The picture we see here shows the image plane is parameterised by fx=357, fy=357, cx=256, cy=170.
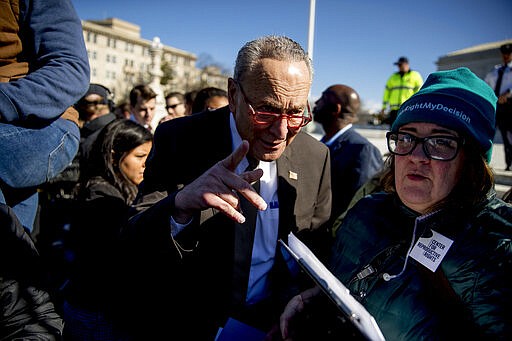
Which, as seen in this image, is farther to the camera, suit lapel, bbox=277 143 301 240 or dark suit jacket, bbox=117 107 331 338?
suit lapel, bbox=277 143 301 240

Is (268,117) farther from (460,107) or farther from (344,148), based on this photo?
(344,148)

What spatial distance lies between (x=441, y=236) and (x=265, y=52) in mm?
1218

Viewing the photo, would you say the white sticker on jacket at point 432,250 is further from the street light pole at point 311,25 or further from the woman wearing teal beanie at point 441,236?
the street light pole at point 311,25

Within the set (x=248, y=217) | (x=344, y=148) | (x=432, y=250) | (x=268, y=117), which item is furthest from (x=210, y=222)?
(x=344, y=148)

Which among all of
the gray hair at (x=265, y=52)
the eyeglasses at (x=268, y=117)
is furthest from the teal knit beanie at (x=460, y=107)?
the gray hair at (x=265, y=52)

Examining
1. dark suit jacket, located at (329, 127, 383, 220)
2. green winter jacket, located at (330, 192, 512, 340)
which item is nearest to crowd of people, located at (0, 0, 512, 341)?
green winter jacket, located at (330, 192, 512, 340)

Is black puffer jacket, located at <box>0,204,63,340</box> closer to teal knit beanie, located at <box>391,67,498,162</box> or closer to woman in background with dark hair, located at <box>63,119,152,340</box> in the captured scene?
Answer: woman in background with dark hair, located at <box>63,119,152,340</box>

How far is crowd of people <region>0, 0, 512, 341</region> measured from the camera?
1.43 m

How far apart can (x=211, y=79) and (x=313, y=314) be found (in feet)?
253

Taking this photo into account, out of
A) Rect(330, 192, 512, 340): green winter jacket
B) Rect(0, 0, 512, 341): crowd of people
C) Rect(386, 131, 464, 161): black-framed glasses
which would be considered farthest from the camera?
Rect(386, 131, 464, 161): black-framed glasses

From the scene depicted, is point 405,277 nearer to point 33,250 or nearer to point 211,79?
point 33,250

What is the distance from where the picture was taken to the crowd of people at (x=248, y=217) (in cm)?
143

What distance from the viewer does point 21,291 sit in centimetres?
152

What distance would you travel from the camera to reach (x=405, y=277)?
1.53 meters
